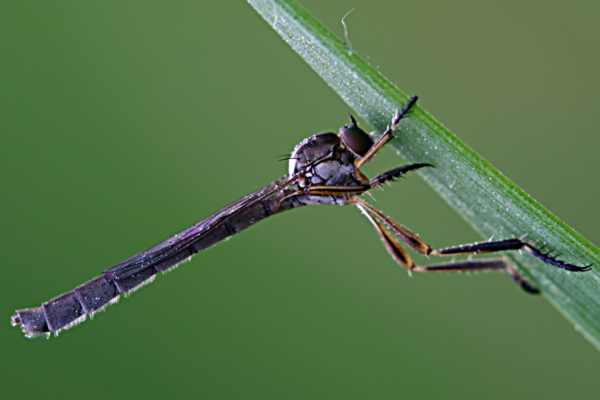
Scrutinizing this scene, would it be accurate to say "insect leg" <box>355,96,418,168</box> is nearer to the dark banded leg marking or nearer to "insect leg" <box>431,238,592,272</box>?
the dark banded leg marking

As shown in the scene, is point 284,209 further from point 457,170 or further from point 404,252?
point 457,170

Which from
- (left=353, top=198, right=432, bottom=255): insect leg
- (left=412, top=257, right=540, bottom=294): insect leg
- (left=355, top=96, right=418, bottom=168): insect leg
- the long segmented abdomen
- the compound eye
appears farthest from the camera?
the long segmented abdomen

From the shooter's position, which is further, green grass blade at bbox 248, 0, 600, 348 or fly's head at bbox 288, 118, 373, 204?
fly's head at bbox 288, 118, 373, 204

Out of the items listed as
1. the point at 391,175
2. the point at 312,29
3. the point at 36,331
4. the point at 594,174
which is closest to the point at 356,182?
the point at 391,175

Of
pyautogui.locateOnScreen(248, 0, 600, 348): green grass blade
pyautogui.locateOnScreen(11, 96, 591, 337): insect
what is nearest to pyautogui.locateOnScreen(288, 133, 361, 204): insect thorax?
pyautogui.locateOnScreen(11, 96, 591, 337): insect

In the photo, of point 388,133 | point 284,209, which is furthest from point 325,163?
point 388,133

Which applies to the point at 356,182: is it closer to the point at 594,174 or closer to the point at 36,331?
the point at 36,331
